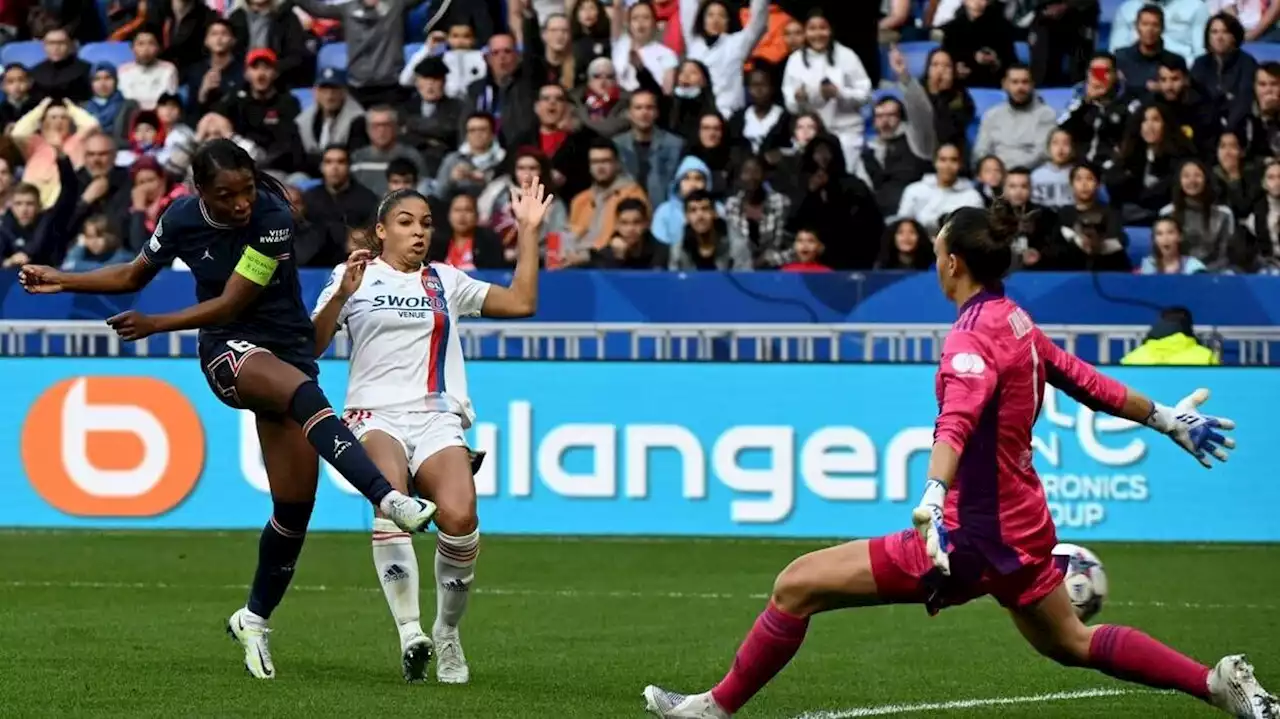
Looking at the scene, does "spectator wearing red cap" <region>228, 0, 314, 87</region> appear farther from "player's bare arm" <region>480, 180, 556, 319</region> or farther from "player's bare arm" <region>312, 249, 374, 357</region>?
"player's bare arm" <region>312, 249, 374, 357</region>

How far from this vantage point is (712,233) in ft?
58.6

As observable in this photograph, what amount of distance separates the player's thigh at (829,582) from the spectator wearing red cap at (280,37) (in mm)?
15273

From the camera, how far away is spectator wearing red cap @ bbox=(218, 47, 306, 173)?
66.9 feet

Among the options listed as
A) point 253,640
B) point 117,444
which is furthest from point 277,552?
point 117,444

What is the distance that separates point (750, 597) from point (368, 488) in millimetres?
4416

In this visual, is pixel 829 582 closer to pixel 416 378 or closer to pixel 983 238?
pixel 983 238

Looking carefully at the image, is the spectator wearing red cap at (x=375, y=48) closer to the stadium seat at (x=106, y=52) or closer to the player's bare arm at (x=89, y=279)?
the stadium seat at (x=106, y=52)

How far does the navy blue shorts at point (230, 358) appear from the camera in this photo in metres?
8.91

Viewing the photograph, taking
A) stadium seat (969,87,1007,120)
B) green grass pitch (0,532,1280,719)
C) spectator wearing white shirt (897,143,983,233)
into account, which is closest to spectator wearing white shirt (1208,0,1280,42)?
stadium seat (969,87,1007,120)

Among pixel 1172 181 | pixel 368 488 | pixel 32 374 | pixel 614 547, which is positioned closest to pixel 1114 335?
pixel 1172 181

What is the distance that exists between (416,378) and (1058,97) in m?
11.8

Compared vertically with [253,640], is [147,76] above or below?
above

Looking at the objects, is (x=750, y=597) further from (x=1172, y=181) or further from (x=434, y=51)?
(x=434, y=51)

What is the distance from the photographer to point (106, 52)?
22.8 meters
